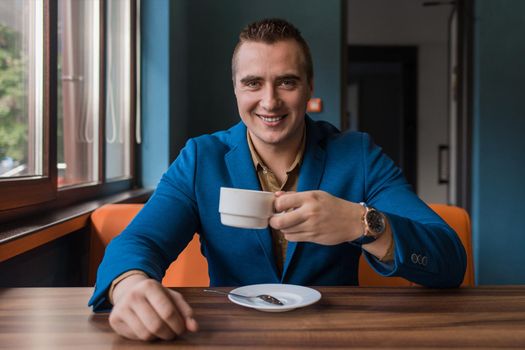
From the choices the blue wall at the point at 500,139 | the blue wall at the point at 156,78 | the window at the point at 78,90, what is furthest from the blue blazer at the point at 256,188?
the blue wall at the point at 500,139

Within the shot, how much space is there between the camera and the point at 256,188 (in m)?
1.37

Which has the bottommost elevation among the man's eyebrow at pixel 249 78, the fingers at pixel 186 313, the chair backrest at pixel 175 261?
the chair backrest at pixel 175 261

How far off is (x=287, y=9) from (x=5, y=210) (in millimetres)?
2674

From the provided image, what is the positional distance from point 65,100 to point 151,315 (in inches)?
69.2

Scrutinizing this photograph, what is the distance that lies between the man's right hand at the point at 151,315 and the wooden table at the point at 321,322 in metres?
0.01

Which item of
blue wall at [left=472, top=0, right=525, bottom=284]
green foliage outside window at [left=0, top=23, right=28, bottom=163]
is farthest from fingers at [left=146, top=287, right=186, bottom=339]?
blue wall at [left=472, top=0, right=525, bottom=284]

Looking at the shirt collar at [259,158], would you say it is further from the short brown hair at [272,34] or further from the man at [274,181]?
the short brown hair at [272,34]

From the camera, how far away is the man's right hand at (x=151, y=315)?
0.78m

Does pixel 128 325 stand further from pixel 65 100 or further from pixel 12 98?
pixel 65 100

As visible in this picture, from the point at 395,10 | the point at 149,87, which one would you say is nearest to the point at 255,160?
the point at 149,87

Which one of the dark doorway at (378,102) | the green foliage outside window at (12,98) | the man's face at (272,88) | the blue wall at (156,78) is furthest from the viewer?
the dark doorway at (378,102)

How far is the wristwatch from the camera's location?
99 centimetres

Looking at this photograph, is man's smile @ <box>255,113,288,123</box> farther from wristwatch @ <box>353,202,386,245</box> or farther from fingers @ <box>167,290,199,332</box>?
fingers @ <box>167,290,199,332</box>

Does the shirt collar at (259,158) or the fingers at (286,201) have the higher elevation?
the shirt collar at (259,158)
